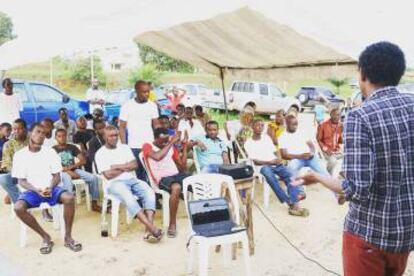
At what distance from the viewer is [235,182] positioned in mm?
4367

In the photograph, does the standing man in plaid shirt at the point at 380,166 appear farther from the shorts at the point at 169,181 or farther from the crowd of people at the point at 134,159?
the shorts at the point at 169,181

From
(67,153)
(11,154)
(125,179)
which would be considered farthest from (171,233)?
(11,154)

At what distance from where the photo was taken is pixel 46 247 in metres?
4.39

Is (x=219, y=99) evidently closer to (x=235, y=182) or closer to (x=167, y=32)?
(x=167, y=32)

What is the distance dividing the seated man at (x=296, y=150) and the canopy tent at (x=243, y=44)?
91 cm

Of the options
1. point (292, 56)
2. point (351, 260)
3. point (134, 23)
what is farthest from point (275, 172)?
point (351, 260)

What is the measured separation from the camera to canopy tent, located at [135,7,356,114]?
4.69m

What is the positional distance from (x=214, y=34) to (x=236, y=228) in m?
2.74

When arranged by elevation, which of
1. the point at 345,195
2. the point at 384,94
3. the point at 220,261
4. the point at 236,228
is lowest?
the point at 220,261

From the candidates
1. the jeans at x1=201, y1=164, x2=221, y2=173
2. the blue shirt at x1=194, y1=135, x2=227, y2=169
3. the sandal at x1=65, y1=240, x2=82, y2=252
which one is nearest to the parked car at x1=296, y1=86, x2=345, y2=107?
the blue shirt at x1=194, y1=135, x2=227, y2=169

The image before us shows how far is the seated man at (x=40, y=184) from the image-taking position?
4.39 meters

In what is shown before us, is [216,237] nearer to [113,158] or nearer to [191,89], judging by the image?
[113,158]

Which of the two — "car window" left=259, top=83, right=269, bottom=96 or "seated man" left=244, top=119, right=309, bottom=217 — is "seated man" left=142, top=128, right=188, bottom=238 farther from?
"car window" left=259, top=83, right=269, bottom=96

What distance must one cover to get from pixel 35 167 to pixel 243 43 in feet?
9.35
